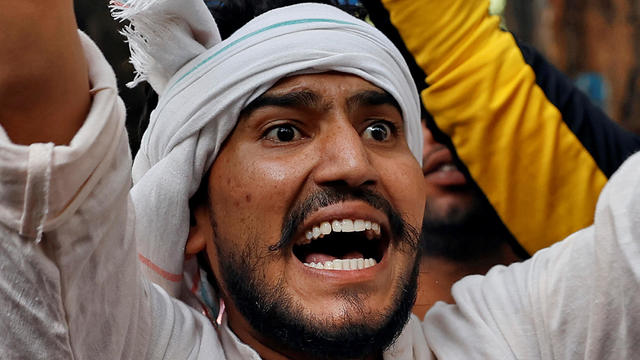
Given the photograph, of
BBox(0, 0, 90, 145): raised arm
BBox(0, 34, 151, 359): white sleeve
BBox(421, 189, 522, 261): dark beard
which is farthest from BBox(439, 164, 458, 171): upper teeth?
BBox(0, 0, 90, 145): raised arm

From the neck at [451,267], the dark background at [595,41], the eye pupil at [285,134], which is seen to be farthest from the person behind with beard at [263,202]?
the dark background at [595,41]

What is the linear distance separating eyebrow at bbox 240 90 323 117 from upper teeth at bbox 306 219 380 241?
0.32 metres

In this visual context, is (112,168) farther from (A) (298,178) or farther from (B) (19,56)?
(A) (298,178)

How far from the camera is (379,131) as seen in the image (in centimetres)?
243

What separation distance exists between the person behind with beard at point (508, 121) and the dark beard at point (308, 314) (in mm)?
782

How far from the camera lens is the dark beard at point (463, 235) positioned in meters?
3.37

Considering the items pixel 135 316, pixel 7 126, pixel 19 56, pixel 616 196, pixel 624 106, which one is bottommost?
pixel 624 106

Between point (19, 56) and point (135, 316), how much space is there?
697mm

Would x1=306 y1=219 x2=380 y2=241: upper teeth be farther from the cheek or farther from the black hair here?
the black hair

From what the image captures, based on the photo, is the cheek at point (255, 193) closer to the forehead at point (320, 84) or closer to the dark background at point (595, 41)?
the forehead at point (320, 84)

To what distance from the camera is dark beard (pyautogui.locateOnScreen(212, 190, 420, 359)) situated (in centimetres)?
209

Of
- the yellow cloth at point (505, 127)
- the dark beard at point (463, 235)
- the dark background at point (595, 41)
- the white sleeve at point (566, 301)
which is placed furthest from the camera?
the dark background at point (595, 41)

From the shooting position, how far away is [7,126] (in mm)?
1564

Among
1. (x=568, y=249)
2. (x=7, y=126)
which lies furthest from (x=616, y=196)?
(x=7, y=126)
